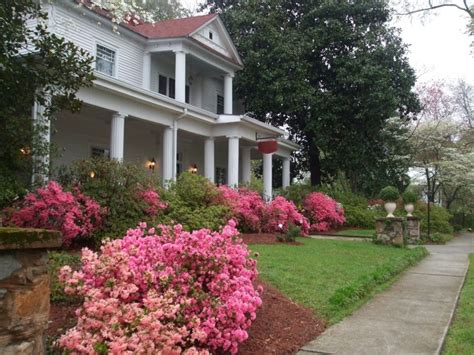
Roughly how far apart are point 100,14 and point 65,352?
14396 mm

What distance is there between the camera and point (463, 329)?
5.08 metres

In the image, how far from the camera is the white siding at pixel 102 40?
14648mm

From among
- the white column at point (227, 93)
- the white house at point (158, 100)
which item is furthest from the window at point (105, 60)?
the white column at point (227, 93)

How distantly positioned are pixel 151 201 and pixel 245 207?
4.18m

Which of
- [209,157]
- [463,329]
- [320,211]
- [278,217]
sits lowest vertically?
[463,329]

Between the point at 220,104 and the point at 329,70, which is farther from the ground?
the point at 329,70

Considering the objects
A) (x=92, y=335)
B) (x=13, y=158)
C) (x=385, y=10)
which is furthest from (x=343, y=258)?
(x=385, y=10)

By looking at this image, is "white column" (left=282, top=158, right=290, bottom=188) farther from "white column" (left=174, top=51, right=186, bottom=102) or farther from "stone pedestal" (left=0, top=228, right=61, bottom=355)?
"stone pedestal" (left=0, top=228, right=61, bottom=355)

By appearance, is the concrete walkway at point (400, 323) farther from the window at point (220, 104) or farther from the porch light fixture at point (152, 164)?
the window at point (220, 104)

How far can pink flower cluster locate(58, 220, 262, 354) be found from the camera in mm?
3312

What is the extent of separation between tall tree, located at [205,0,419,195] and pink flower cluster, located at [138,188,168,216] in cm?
1308

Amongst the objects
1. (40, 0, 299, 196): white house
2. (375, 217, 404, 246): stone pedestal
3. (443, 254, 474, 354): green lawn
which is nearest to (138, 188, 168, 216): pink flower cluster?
(40, 0, 299, 196): white house

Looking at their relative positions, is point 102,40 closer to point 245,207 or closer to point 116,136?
point 116,136

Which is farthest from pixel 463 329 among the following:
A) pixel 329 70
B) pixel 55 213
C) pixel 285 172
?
pixel 329 70
